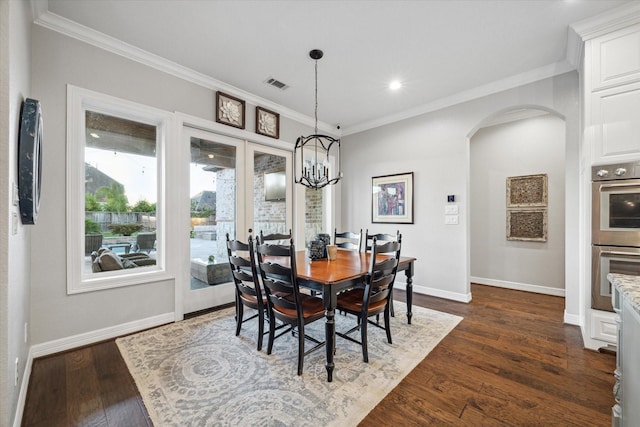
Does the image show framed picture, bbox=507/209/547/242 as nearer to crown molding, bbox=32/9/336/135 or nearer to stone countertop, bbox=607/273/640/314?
stone countertop, bbox=607/273/640/314

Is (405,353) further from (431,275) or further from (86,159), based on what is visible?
(86,159)

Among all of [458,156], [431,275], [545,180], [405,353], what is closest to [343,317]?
[405,353]

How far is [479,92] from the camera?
3.63 meters

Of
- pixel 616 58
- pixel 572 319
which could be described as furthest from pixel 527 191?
pixel 616 58

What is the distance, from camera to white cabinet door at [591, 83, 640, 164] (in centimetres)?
222

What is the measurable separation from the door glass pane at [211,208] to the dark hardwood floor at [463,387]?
1.22 m

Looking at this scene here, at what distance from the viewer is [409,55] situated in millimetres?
2920

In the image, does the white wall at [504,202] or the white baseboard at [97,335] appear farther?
the white wall at [504,202]

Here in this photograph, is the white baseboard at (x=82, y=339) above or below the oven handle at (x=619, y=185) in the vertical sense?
Answer: below

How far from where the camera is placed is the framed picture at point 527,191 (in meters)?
4.25

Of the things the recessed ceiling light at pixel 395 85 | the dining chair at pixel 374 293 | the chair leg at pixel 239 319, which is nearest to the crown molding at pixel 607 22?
the recessed ceiling light at pixel 395 85

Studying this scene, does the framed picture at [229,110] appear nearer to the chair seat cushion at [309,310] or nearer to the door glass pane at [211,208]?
the door glass pane at [211,208]

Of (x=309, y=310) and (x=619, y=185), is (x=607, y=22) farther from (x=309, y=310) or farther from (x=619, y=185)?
(x=309, y=310)

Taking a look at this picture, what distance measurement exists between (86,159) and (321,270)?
8.37ft
